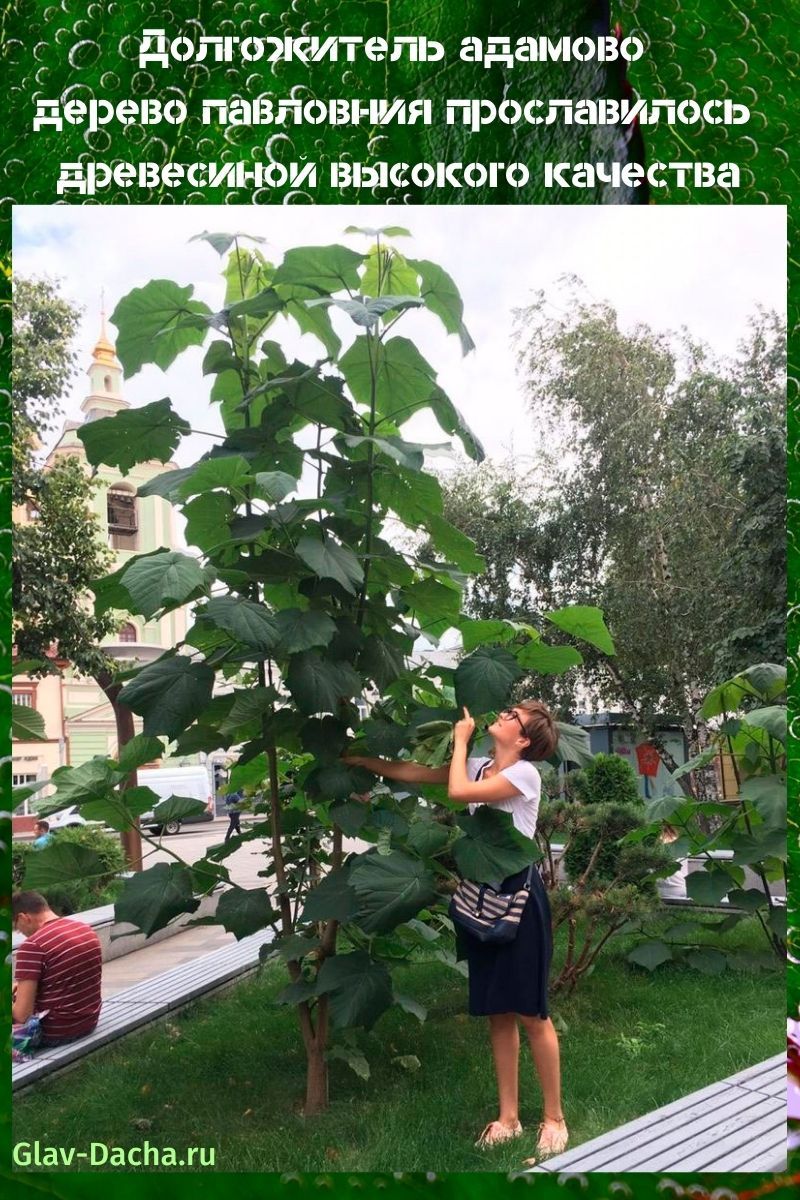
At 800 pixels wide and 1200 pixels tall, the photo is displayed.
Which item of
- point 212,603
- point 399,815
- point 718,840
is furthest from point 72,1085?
point 718,840

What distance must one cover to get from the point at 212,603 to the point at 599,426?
103 cm

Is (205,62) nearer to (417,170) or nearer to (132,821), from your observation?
(417,170)

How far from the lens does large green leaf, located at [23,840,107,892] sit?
1.68 m

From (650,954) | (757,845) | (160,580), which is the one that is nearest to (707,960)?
(650,954)

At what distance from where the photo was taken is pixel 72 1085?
1846mm

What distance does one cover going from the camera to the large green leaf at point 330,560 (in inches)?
62.8

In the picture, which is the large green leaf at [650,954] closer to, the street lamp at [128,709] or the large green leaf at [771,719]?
the large green leaf at [771,719]

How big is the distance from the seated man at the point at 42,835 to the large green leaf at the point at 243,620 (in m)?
0.50

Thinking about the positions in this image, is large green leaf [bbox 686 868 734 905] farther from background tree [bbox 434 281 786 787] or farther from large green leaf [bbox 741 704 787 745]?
large green leaf [bbox 741 704 787 745]

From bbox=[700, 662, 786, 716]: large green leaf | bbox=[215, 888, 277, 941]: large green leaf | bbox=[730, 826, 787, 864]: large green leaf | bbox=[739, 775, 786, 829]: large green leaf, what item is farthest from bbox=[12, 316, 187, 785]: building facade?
bbox=[730, 826, 787, 864]: large green leaf

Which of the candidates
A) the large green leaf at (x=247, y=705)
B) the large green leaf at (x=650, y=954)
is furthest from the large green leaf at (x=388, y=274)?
the large green leaf at (x=650, y=954)

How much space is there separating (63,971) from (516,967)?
844 millimetres

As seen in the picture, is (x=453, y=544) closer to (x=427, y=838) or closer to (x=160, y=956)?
(x=427, y=838)

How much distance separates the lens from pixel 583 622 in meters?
1.82
